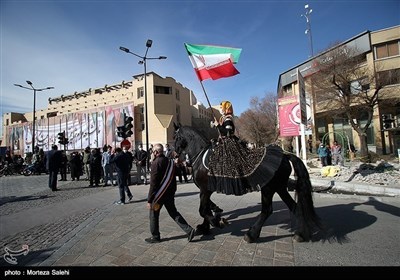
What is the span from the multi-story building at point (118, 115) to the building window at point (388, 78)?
84.8 feet

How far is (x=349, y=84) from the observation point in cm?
2136

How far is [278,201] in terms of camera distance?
22.4 feet

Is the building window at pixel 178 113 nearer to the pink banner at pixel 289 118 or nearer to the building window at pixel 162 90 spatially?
the building window at pixel 162 90

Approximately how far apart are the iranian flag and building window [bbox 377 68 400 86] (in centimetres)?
2156

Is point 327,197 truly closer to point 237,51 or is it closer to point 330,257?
point 330,257

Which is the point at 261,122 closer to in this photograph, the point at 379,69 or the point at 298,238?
the point at 379,69

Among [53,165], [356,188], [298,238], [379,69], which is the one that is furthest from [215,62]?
[379,69]

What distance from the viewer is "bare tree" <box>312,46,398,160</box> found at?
67.3 feet

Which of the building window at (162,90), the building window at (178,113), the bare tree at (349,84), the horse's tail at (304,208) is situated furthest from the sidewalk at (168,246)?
the building window at (178,113)

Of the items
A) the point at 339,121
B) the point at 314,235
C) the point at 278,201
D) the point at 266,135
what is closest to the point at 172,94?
the point at 266,135

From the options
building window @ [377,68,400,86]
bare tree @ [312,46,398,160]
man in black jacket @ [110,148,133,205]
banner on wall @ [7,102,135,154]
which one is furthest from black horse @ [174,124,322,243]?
banner on wall @ [7,102,135,154]

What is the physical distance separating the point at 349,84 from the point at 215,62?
21380 millimetres

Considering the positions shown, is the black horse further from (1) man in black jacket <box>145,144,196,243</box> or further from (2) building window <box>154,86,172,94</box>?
(2) building window <box>154,86,172,94</box>

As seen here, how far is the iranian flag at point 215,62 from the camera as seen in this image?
5375 millimetres
